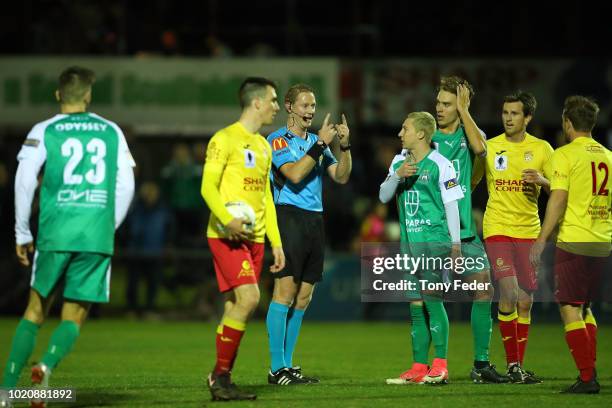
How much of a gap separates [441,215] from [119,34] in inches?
500

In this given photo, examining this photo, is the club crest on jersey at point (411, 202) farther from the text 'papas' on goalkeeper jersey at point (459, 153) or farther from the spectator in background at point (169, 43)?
the spectator in background at point (169, 43)

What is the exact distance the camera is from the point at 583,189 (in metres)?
8.95

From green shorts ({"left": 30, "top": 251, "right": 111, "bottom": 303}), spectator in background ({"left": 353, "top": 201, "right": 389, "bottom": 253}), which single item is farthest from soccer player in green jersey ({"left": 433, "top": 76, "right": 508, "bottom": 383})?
spectator in background ({"left": 353, "top": 201, "right": 389, "bottom": 253})

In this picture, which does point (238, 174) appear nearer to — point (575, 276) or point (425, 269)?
point (425, 269)

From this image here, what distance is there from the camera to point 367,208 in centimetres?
1945

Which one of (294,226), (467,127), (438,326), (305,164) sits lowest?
(438,326)

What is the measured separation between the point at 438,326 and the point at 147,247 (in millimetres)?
9923

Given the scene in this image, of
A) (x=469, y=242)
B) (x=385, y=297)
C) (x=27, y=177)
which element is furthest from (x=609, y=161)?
(x=385, y=297)

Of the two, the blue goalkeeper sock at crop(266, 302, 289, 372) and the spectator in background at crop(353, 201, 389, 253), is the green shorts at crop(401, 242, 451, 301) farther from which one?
the spectator in background at crop(353, 201, 389, 253)

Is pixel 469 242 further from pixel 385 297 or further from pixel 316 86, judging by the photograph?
pixel 316 86

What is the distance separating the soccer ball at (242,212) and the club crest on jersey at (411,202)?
1760 millimetres

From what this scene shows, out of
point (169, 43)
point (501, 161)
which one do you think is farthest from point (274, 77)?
point (501, 161)

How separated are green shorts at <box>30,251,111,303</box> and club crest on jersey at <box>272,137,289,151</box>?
92.7 inches

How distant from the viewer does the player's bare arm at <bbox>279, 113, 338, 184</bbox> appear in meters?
9.12
